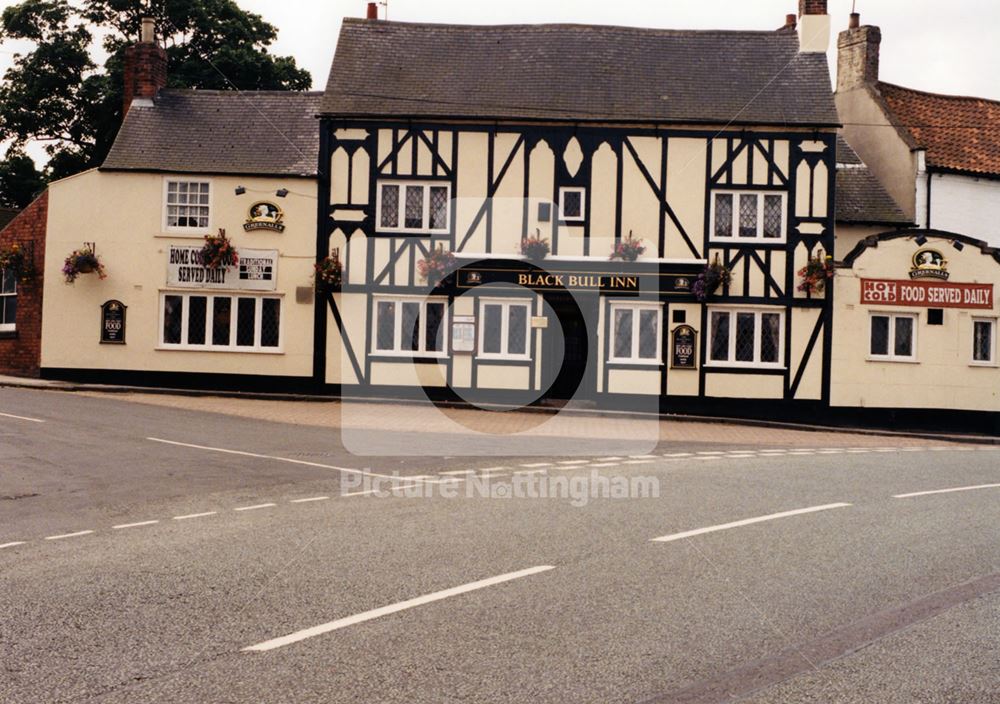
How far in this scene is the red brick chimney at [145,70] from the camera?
92.9ft

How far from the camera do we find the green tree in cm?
4153

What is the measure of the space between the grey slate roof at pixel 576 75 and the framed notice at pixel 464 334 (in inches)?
197

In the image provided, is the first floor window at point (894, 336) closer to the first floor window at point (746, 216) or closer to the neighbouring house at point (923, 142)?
the first floor window at point (746, 216)

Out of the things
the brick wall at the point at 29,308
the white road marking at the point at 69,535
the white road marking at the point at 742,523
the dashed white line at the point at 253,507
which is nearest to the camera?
the white road marking at the point at 69,535

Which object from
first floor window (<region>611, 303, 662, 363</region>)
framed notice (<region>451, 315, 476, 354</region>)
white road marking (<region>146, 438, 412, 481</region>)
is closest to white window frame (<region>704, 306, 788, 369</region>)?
first floor window (<region>611, 303, 662, 363</region>)

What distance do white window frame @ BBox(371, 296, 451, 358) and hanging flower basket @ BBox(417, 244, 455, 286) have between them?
0.63 meters

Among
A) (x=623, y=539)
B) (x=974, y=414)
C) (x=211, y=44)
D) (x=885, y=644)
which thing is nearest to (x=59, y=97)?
(x=211, y=44)

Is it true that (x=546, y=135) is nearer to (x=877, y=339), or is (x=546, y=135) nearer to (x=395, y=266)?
(x=395, y=266)

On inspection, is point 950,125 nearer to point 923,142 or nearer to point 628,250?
point 923,142

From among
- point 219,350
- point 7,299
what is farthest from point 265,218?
point 7,299

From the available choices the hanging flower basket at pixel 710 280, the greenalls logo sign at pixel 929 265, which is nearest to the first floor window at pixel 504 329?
the hanging flower basket at pixel 710 280

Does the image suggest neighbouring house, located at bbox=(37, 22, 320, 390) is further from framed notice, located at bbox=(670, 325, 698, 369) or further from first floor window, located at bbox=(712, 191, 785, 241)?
first floor window, located at bbox=(712, 191, 785, 241)

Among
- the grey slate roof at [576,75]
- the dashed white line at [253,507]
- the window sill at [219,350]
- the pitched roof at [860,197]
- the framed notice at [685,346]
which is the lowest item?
the dashed white line at [253,507]

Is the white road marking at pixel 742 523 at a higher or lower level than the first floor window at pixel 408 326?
lower
